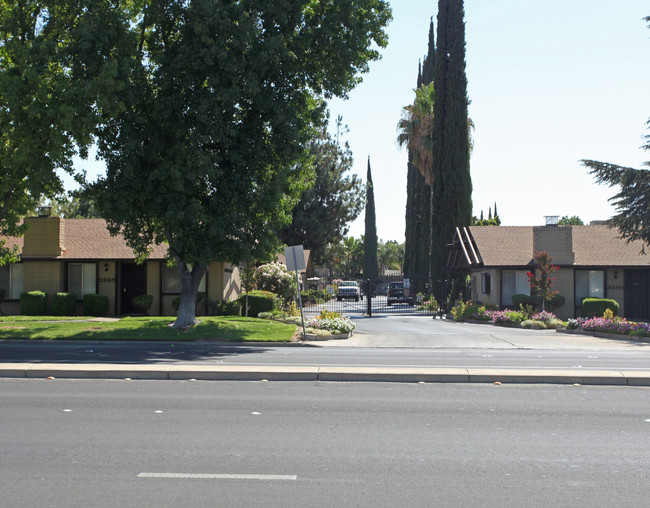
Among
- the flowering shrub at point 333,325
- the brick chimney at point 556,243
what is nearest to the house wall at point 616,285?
the brick chimney at point 556,243

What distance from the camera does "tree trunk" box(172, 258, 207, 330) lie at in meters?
23.2

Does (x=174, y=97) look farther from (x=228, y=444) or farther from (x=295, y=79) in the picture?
(x=228, y=444)

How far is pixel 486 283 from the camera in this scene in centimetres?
3675

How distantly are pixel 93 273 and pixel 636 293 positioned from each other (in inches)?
1051

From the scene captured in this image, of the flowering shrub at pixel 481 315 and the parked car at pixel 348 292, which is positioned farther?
the parked car at pixel 348 292

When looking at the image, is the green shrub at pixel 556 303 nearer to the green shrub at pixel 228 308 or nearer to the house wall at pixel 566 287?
the house wall at pixel 566 287

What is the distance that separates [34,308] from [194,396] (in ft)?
75.3

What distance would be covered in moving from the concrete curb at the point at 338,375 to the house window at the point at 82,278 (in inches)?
816

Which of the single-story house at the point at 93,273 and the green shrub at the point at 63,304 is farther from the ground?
the single-story house at the point at 93,273

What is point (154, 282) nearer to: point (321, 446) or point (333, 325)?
point (333, 325)

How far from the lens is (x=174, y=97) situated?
2134 cm

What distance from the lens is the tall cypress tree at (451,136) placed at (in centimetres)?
4425

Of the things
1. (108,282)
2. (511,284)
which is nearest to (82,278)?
(108,282)

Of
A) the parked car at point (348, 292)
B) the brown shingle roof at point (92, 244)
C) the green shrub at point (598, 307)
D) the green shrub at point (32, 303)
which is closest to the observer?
the green shrub at point (32, 303)
